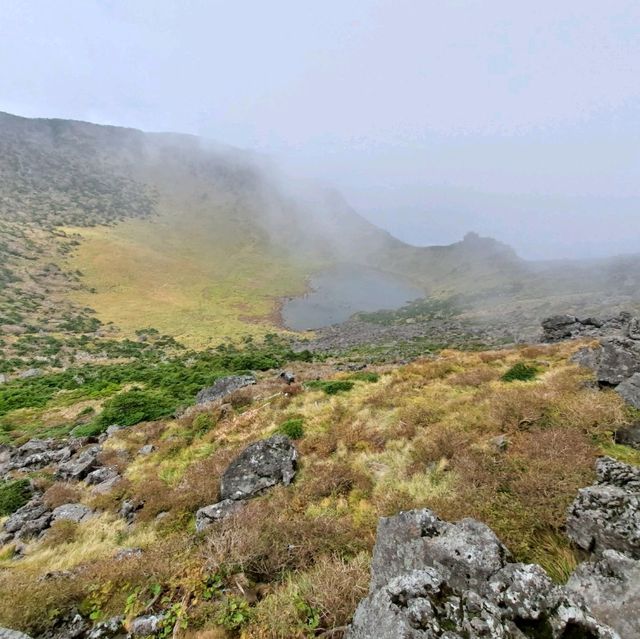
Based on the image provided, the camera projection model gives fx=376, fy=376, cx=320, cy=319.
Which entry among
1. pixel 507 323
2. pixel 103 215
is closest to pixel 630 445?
pixel 507 323

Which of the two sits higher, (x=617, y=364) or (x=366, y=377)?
(x=617, y=364)

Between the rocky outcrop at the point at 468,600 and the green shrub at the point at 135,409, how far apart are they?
60.3ft

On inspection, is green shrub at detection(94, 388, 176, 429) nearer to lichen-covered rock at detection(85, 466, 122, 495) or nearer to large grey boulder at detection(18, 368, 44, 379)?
lichen-covered rock at detection(85, 466, 122, 495)

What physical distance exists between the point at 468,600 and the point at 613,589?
1.51 metres

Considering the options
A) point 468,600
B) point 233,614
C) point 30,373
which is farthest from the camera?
point 30,373

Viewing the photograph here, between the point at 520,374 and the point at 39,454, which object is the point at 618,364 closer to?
→ the point at 520,374

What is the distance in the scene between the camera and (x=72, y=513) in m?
11.0

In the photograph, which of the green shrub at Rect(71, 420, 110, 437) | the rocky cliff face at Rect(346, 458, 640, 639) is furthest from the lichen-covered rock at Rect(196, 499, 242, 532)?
the green shrub at Rect(71, 420, 110, 437)

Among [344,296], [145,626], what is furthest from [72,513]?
[344,296]

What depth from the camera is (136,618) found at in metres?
5.21

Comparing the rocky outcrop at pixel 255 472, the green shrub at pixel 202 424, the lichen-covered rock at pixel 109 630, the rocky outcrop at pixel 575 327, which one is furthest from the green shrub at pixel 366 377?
the rocky outcrop at pixel 575 327

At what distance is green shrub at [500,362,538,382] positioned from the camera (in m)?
14.3

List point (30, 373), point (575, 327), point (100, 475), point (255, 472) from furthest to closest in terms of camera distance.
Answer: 1. point (30, 373)
2. point (575, 327)
3. point (100, 475)
4. point (255, 472)

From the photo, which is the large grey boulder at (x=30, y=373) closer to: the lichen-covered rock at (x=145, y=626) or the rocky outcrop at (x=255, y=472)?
the rocky outcrop at (x=255, y=472)
